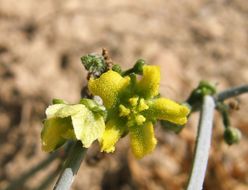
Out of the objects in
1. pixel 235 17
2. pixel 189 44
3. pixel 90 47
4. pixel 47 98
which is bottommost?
pixel 47 98

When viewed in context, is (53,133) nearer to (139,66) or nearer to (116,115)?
(116,115)

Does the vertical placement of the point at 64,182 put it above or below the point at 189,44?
below

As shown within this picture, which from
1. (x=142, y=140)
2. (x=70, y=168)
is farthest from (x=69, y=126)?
(x=142, y=140)

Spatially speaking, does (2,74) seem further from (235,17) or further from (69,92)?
(235,17)

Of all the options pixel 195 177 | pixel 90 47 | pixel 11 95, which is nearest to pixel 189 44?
pixel 90 47

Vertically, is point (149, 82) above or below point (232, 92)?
A: below

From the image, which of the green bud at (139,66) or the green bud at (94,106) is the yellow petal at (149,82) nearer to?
the green bud at (139,66)

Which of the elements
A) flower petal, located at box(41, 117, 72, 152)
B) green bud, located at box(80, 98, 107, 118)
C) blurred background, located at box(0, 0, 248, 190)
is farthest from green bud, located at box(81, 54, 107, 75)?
blurred background, located at box(0, 0, 248, 190)

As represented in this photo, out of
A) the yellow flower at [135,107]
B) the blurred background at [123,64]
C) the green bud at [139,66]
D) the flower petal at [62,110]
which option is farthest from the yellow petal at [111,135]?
the blurred background at [123,64]
